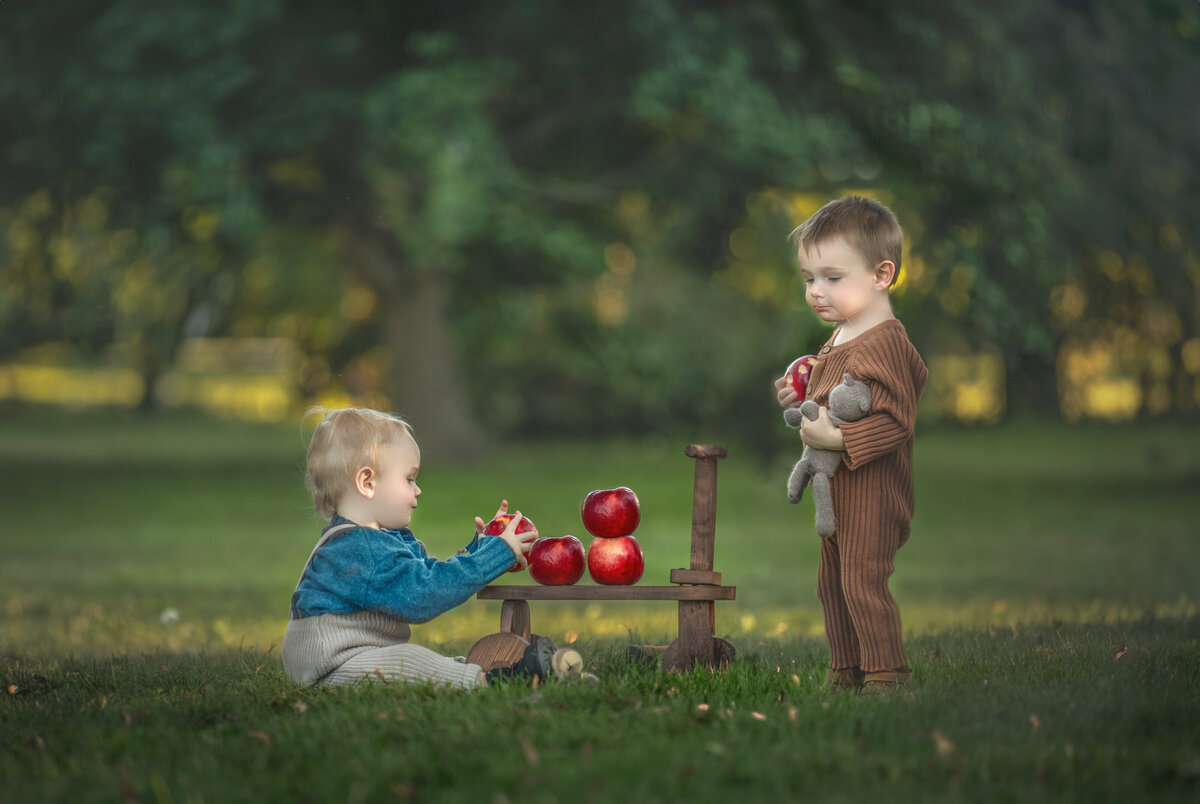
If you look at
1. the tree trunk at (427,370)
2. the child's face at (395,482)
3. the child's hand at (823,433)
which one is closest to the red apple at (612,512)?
the child's face at (395,482)

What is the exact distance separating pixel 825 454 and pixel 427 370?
54.3 feet

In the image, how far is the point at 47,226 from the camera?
19781 millimetres

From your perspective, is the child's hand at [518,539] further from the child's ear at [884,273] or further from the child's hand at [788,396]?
the child's ear at [884,273]

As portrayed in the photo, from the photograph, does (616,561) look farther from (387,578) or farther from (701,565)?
(387,578)

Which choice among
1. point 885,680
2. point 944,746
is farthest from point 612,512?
point 944,746

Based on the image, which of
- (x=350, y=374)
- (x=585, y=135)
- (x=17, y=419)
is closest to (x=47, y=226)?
(x=585, y=135)

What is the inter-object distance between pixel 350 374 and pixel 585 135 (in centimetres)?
1113

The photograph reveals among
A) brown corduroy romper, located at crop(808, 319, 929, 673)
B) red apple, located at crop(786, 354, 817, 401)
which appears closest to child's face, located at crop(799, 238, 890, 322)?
brown corduroy romper, located at crop(808, 319, 929, 673)

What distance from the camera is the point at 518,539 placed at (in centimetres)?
500

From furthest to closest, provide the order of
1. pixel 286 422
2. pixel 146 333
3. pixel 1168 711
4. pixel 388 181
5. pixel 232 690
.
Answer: pixel 286 422 → pixel 146 333 → pixel 388 181 → pixel 232 690 → pixel 1168 711

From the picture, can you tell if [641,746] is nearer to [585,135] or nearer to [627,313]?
[585,135]

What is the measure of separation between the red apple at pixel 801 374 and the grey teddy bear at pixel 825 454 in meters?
0.15

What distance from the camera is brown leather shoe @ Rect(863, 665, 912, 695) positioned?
4727 millimetres

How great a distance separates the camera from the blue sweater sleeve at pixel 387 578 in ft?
15.8
